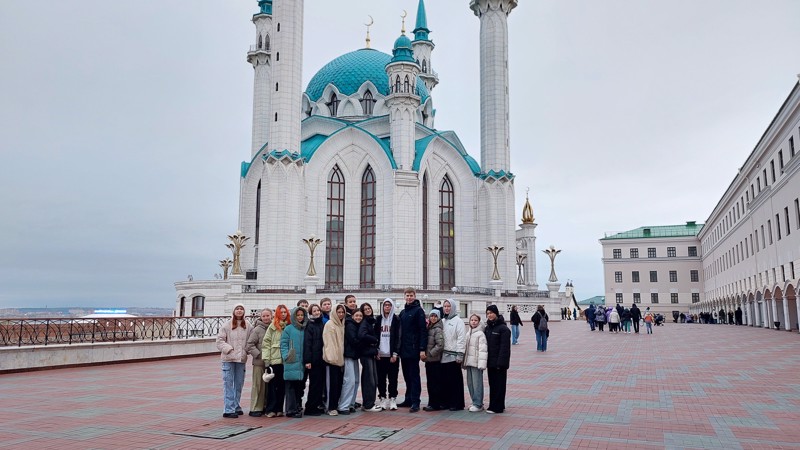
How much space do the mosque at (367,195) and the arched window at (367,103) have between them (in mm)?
121

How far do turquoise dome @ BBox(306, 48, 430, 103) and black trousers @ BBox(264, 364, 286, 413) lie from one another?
43327 mm

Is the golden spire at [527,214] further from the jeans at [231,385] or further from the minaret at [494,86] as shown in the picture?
the jeans at [231,385]

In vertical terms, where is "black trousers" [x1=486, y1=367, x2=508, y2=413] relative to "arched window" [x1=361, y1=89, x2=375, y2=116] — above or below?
below

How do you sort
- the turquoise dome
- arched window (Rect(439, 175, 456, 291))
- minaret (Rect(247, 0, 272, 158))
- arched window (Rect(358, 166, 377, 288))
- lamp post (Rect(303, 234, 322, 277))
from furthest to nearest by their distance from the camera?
the turquoise dome → minaret (Rect(247, 0, 272, 158)) → arched window (Rect(439, 175, 456, 291)) → arched window (Rect(358, 166, 377, 288)) → lamp post (Rect(303, 234, 322, 277))

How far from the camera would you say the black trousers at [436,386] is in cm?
890

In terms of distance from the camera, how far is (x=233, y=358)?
27.8ft

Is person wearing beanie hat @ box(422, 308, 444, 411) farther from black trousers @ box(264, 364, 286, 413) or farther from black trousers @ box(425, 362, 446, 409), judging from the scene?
black trousers @ box(264, 364, 286, 413)

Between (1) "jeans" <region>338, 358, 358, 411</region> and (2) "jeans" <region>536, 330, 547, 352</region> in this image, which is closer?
(1) "jeans" <region>338, 358, 358, 411</region>

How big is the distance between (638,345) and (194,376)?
49.6ft

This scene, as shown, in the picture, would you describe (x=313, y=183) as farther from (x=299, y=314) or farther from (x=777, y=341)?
(x=299, y=314)

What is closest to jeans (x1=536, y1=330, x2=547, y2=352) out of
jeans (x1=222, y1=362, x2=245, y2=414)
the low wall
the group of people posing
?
the group of people posing

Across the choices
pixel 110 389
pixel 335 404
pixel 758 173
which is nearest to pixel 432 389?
pixel 335 404

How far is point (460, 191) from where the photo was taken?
149ft

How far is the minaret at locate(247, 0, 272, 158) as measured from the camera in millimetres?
46375
